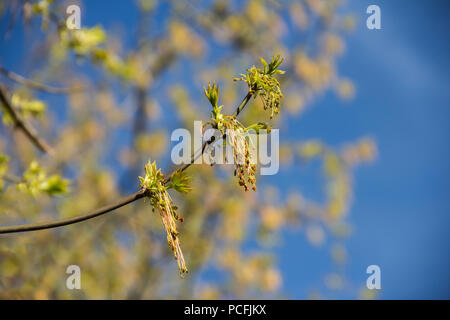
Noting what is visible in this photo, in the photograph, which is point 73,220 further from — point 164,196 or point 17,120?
point 17,120

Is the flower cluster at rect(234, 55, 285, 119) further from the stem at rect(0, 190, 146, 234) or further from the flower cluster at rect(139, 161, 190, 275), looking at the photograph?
the stem at rect(0, 190, 146, 234)

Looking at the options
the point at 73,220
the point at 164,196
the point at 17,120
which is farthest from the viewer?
the point at 17,120

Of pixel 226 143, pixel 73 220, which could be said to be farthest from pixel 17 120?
pixel 226 143

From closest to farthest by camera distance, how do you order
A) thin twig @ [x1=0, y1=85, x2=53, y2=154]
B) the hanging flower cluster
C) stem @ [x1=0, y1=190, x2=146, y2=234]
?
stem @ [x1=0, y1=190, x2=146, y2=234] → the hanging flower cluster → thin twig @ [x1=0, y1=85, x2=53, y2=154]

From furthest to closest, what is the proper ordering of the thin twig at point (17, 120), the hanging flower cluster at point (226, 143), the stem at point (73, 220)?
the thin twig at point (17, 120) → the hanging flower cluster at point (226, 143) → the stem at point (73, 220)

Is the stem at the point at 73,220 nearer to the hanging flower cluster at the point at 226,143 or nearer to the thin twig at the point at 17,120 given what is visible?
the hanging flower cluster at the point at 226,143

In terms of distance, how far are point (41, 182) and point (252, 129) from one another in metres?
1.13

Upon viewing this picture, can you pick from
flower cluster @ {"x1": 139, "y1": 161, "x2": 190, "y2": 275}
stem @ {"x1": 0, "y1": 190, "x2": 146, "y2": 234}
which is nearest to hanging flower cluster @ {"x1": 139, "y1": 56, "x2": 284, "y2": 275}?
flower cluster @ {"x1": 139, "y1": 161, "x2": 190, "y2": 275}

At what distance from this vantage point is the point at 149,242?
794cm

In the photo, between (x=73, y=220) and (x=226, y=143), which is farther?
(x=226, y=143)

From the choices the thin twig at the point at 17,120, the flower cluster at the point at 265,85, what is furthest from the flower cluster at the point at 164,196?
the thin twig at the point at 17,120
